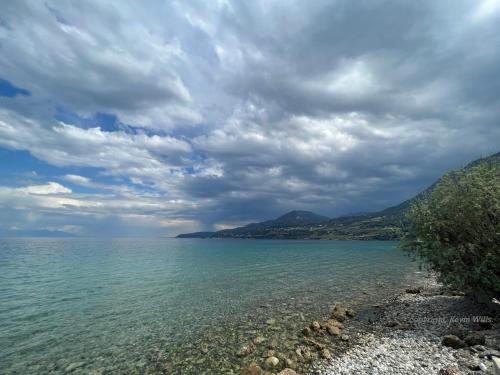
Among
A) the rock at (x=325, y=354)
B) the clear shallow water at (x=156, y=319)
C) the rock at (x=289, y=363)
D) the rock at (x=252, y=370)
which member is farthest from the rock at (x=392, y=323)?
the rock at (x=252, y=370)

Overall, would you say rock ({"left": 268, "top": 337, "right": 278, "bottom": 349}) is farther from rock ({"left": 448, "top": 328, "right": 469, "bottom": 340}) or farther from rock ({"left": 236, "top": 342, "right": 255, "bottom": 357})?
rock ({"left": 448, "top": 328, "right": 469, "bottom": 340})

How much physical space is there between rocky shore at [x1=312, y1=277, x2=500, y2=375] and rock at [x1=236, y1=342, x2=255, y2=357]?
5.01 metres

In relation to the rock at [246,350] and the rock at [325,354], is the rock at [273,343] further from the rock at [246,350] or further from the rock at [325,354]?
the rock at [325,354]

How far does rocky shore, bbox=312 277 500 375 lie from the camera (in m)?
14.5

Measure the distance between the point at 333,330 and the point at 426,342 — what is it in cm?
631

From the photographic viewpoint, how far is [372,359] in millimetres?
16031

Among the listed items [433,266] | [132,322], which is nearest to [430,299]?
[433,266]

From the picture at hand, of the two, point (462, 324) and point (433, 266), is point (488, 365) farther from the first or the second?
point (433, 266)

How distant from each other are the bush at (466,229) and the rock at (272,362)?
14234 mm

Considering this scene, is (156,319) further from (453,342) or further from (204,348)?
(453,342)

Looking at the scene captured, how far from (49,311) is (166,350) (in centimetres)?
2107

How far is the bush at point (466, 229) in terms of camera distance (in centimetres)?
1920

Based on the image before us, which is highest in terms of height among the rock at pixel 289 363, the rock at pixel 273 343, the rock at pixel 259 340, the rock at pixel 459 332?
the rock at pixel 459 332

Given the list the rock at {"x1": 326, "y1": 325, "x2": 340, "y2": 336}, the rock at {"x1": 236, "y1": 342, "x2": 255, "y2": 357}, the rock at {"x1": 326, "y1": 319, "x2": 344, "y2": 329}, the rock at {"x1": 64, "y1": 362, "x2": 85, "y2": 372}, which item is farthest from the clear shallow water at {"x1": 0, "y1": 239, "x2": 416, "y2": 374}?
the rock at {"x1": 326, "y1": 319, "x2": 344, "y2": 329}
